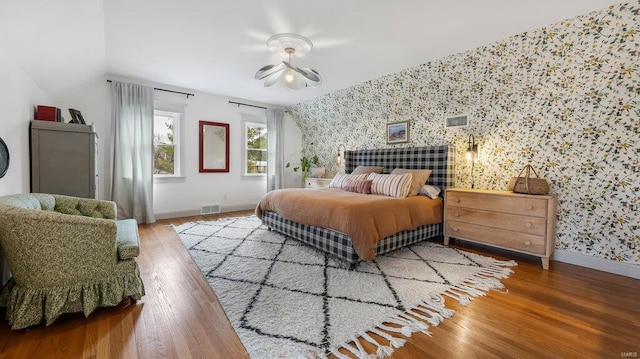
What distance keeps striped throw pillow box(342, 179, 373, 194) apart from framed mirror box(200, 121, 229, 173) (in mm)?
2805

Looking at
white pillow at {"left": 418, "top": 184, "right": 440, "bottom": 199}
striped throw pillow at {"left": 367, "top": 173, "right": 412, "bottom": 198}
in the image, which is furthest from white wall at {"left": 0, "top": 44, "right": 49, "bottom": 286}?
white pillow at {"left": 418, "top": 184, "right": 440, "bottom": 199}

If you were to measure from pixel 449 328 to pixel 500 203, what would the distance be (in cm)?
182

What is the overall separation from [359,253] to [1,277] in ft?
8.51

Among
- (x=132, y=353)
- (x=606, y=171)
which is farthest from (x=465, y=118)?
(x=132, y=353)

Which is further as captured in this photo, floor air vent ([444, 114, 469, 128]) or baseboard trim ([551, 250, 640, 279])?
floor air vent ([444, 114, 469, 128])

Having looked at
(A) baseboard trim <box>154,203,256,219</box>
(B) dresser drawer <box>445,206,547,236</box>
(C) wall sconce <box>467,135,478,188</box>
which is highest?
(C) wall sconce <box>467,135,478,188</box>

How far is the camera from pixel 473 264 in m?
2.74

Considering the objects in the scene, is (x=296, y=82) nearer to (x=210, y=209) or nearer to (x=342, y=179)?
(x=342, y=179)

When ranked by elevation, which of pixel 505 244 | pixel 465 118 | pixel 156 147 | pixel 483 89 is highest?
pixel 483 89

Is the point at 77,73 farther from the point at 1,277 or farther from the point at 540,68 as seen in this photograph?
the point at 540,68

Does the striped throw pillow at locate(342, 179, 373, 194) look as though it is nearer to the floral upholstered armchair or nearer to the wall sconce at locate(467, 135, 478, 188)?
the wall sconce at locate(467, 135, 478, 188)

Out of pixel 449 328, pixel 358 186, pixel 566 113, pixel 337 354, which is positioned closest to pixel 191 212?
pixel 358 186

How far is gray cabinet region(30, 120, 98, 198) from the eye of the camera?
2.75 meters

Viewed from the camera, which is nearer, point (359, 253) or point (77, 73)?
point (359, 253)
